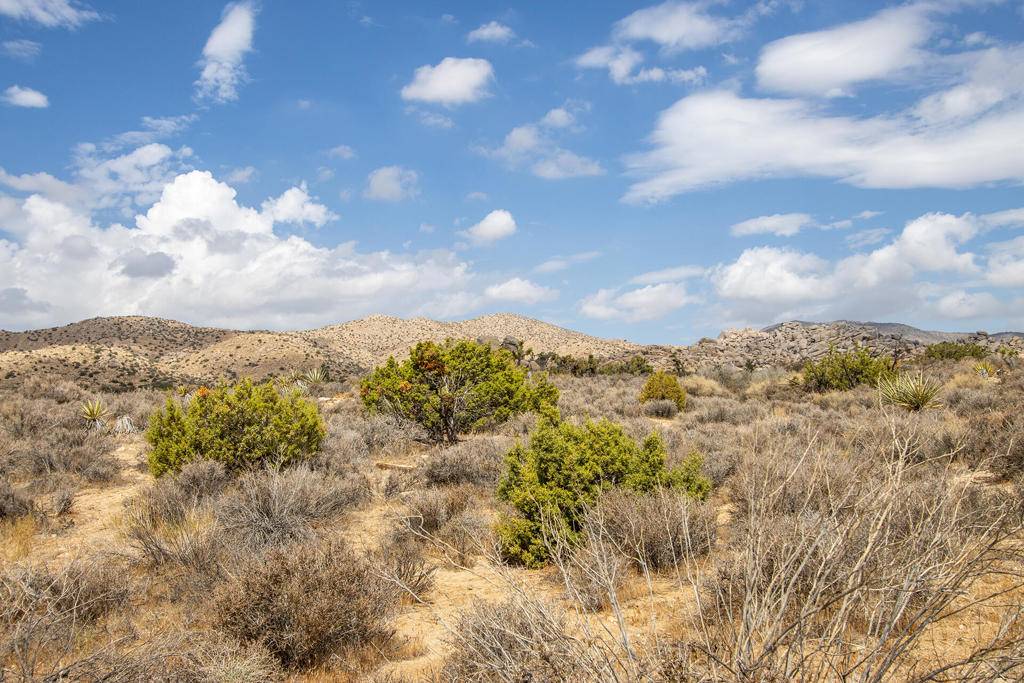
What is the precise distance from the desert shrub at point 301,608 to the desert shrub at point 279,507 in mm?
2070

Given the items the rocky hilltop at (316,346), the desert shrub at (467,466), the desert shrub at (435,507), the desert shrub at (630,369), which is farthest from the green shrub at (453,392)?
the rocky hilltop at (316,346)

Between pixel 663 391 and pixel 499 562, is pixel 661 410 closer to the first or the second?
pixel 663 391

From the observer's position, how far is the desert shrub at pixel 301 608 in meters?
4.75

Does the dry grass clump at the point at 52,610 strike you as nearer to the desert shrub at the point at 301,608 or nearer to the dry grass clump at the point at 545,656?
the desert shrub at the point at 301,608

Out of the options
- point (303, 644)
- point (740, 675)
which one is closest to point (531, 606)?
point (740, 675)

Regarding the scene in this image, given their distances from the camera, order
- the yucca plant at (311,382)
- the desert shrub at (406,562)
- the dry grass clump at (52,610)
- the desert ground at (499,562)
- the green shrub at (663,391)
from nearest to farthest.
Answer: the desert ground at (499,562) → the dry grass clump at (52,610) → the desert shrub at (406,562) → the green shrub at (663,391) → the yucca plant at (311,382)

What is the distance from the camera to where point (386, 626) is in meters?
5.25

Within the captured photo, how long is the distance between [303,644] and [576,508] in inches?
136

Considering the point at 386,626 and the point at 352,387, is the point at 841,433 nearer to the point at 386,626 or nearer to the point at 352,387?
the point at 386,626

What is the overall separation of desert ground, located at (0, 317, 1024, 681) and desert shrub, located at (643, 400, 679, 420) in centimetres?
373

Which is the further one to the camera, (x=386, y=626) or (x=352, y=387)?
(x=352, y=387)

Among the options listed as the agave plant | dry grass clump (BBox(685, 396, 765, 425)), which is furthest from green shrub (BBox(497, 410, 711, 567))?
the agave plant

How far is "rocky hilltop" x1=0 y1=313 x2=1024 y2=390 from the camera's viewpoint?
43531 mm

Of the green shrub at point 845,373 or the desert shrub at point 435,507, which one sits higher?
the green shrub at point 845,373
